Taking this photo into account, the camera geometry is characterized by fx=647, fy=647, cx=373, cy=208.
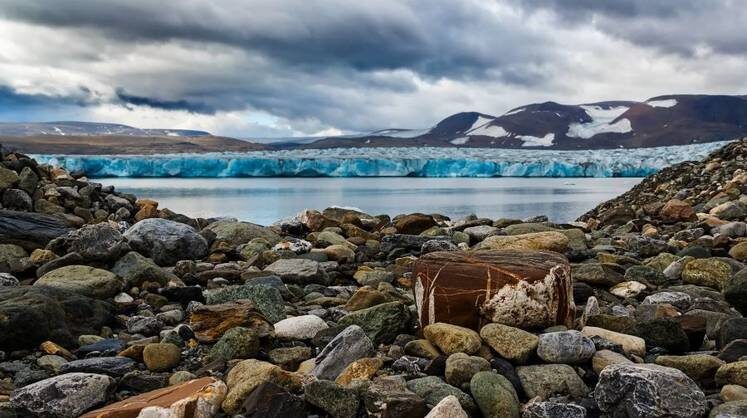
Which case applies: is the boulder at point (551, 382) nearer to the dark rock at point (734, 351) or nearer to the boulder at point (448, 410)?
the boulder at point (448, 410)

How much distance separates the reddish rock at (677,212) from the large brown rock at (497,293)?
269 inches

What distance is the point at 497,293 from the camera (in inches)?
143

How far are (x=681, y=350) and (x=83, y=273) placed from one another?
427 cm

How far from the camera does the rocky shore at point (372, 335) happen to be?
2887mm

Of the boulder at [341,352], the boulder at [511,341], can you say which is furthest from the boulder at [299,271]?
the boulder at [511,341]

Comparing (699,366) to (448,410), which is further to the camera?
(699,366)

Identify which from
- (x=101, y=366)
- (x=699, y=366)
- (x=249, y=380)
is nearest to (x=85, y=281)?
(x=101, y=366)

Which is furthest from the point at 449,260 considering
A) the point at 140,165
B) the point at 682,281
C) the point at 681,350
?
the point at 140,165

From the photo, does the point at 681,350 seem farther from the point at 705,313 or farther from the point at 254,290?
the point at 254,290

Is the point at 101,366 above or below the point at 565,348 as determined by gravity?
below

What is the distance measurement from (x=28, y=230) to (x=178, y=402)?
466 centimetres

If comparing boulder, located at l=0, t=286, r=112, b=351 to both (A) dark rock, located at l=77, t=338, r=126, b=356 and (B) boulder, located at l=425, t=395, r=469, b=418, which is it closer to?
(A) dark rock, located at l=77, t=338, r=126, b=356

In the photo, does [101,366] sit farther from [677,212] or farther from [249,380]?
[677,212]

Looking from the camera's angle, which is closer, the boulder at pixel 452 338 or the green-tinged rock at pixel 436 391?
the green-tinged rock at pixel 436 391
